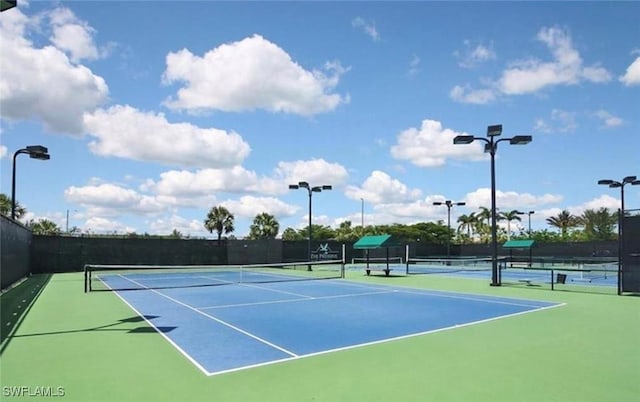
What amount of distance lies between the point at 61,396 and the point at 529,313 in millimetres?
10706

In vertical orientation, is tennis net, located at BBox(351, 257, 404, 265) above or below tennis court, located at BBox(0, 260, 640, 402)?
below

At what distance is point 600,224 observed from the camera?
72688 mm

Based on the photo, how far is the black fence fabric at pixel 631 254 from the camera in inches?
658

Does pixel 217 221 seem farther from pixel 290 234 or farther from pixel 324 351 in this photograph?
pixel 324 351

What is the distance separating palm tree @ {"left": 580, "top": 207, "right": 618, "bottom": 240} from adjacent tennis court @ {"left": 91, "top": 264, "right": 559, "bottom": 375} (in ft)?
211

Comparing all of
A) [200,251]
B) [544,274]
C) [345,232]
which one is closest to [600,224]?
[345,232]

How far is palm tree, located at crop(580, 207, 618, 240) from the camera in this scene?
7039 cm

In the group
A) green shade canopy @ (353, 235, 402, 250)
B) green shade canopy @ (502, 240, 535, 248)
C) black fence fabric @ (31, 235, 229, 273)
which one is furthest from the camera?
green shade canopy @ (502, 240, 535, 248)

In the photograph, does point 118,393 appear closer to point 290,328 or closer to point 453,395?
point 453,395

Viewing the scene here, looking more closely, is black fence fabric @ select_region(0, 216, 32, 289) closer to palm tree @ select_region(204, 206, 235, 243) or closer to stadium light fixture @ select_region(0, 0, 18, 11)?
stadium light fixture @ select_region(0, 0, 18, 11)

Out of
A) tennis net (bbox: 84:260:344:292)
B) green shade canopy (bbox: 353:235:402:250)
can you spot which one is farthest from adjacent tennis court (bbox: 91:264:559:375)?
green shade canopy (bbox: 353:235:402:250)

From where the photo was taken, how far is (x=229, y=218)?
6475cm

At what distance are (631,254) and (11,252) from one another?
23.6 m

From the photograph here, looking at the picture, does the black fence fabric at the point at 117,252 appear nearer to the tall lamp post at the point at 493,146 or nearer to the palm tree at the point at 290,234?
the tall lamp post at the point at 493,146
